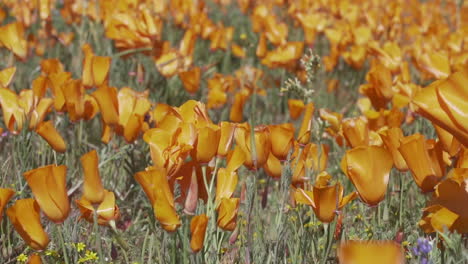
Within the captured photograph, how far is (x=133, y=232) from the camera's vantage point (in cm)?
256

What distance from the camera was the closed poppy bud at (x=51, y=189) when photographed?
5.08ft

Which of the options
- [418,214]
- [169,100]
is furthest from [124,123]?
[169,100]

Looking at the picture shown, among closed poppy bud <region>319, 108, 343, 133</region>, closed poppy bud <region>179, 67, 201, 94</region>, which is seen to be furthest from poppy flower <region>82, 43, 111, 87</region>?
closed poppy bud <region>319, 108, 343, 133</region>

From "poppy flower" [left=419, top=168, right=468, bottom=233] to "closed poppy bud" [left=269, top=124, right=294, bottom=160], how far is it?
1.43 feet

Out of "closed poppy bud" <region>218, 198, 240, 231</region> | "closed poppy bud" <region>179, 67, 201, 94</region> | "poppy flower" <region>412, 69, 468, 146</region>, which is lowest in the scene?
"closed poppy bud" <region>179, 67, 201, 94</region>

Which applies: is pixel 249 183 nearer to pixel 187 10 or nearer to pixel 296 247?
pixel 296 247

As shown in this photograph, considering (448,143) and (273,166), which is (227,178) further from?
(448,143)

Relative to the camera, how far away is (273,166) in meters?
2.06

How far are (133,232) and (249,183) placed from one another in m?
0.97

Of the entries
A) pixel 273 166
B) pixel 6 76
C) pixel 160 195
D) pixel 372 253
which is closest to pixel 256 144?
pixel 273 166

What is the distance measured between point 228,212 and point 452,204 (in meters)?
0.51

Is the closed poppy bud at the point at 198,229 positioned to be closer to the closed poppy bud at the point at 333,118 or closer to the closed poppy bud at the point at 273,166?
the closed poppy bud at the point at 273,166

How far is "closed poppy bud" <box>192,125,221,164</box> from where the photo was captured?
1647 millimetres

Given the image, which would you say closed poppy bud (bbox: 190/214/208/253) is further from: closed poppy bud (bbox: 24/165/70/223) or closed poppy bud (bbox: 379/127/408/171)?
closed poppy bud (bbox: 379/127/408/171)
